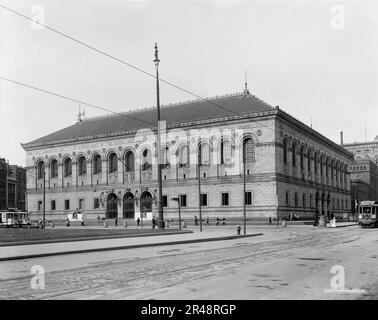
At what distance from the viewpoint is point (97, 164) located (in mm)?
72688

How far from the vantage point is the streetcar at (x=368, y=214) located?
51.2 metres

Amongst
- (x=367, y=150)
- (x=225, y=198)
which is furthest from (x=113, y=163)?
(x=367, y=150)

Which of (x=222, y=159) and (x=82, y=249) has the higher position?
(x=222, y=159)

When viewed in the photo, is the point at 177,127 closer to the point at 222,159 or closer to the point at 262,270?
the point at 222,159

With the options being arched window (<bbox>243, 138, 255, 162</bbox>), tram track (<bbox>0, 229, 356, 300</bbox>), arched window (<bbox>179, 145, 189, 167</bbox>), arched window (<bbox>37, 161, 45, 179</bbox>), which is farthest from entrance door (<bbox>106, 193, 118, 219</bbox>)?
tram track (<bbox>0, 229, 356, 300</bbox>)

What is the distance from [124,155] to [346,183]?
44.7 m

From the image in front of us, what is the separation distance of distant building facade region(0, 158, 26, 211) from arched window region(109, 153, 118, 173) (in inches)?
1678

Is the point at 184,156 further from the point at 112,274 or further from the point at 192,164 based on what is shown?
the point at 112,274

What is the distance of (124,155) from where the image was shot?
68938mm

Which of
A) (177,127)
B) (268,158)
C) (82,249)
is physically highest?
(177,127)

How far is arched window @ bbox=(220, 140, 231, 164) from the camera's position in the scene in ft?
198

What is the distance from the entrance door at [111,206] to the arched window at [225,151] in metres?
18.1
